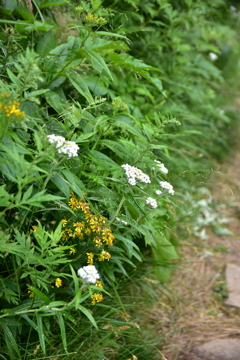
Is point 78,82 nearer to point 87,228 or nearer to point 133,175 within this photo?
point 133,175

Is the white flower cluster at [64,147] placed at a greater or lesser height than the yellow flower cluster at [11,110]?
lesser

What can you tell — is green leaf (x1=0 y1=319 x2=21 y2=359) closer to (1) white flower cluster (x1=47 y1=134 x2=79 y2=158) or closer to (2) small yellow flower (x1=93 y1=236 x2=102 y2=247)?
(2) small yellow flower (x1=93 y1=236 x2=102 y2=247)

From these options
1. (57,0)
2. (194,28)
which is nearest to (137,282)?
(57,0)

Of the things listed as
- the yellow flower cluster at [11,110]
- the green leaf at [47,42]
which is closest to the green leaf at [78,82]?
the green leaf at [47,42]

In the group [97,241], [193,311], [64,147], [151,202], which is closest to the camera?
[64,147]

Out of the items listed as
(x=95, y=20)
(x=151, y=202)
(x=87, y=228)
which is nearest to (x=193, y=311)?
(x=151, y=202)

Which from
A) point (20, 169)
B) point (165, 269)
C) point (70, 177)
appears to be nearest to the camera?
point (20, 169)

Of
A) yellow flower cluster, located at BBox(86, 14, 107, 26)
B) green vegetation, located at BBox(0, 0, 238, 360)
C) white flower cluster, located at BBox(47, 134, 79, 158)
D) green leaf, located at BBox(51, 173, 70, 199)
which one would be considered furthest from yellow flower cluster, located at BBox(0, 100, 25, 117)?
yellow flower cluster, located at BBox(86, 14, 107, 26)

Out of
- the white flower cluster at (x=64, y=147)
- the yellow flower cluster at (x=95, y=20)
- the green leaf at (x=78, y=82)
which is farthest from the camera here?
the green leaf at (x=78, y=82)

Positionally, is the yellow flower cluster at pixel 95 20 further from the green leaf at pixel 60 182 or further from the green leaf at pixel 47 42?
the green leaf at pixel 60 182

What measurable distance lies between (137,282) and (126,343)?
0.41 metres

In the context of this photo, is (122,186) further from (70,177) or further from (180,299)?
(180,299)

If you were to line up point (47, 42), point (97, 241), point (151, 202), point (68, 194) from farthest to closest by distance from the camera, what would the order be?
point (47, 42) < point (151, 202) < point (97, 241) < point (68, 194)

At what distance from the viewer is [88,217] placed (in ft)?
5.51
